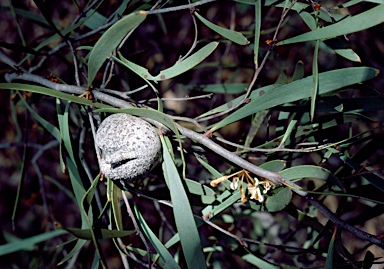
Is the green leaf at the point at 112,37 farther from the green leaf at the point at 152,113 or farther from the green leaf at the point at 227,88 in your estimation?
the green leaf at the point at 227,88

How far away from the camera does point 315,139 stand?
820mm

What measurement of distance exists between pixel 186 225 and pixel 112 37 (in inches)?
12.3

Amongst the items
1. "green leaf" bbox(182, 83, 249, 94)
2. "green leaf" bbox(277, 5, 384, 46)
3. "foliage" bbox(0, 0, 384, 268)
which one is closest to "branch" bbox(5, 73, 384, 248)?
"foliage" bbox(0, 0, 384, 268)

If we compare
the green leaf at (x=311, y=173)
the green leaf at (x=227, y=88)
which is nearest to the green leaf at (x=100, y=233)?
the green leaf at (x=311, y=173)

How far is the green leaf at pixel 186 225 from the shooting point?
24.7 inches

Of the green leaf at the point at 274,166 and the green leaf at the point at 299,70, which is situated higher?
the green leaf at the point at 299,70

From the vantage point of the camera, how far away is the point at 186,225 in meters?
0.63

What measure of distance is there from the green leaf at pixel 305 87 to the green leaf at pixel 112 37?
0.22 metres

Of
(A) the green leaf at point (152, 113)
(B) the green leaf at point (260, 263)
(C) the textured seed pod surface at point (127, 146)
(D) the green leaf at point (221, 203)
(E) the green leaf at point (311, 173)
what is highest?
(A) the green leaf at point (152, 113)

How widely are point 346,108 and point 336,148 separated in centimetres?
9

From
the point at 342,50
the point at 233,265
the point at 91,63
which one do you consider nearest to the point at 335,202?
the point at 233,265

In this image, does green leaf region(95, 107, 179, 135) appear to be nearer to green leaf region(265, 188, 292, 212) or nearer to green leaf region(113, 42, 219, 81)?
green leaf region(113, 42, 219, 81)

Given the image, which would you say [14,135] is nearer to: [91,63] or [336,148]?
[91,63]

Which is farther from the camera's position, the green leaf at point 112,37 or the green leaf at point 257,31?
the green leaf at point 257,31
